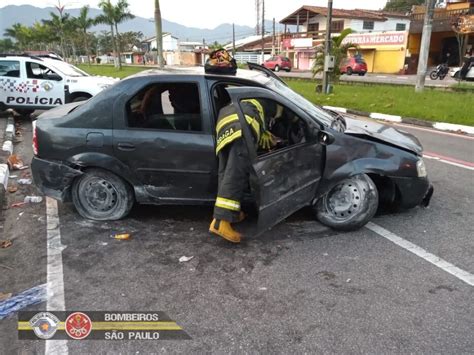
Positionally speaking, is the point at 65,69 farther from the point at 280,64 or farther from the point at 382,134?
the point at 280,64

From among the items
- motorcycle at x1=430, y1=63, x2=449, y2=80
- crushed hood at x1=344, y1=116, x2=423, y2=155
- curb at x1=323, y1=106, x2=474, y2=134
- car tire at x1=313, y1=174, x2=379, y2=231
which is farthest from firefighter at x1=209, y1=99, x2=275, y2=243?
motorcycle at x1=430, y1=63, x2=449, y2=80

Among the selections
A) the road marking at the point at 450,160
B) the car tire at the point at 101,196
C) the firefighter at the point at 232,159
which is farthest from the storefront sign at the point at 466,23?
the car tire at the point at 101,196

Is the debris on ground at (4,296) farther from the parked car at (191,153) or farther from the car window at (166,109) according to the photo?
the car window at (166,109)

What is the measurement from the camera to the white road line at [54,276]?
99.7 inches

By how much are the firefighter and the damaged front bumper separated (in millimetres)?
1591

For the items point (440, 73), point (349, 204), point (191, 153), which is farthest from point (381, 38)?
point (191, 153)

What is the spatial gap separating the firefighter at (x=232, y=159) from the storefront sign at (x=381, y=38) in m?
35.0

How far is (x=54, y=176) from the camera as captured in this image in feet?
13.5

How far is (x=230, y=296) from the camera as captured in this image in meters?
2.97

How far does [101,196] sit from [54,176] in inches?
20.1

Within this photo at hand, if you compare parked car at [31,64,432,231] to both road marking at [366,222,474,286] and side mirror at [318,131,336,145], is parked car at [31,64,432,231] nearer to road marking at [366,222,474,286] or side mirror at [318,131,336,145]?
side mirror at [318,131,336,145]

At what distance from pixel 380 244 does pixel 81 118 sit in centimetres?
318

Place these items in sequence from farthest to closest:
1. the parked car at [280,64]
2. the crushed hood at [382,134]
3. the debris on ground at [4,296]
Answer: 1. the parked car at [280,64]
2. the crushed hood at [382,134]
3. the debris on ground at [4,296]

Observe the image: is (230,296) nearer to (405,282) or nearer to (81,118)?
(405,282)
